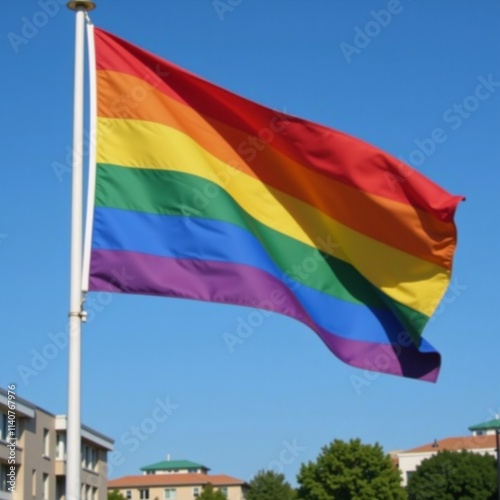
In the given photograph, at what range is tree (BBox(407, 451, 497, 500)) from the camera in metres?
94.7

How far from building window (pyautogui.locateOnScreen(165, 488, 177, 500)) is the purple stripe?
5763 inches

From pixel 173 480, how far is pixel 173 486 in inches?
31.0

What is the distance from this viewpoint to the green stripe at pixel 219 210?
34.5ft

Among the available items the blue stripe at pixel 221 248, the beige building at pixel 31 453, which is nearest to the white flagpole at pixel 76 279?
the blue stripe at pixel 221 248

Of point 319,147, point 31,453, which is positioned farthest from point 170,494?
point 319,147

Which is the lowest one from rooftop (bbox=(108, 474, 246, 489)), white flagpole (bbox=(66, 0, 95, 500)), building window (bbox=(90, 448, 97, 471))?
white flagpole (bbox=(66, 0, 95, 500))

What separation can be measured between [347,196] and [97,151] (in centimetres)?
259

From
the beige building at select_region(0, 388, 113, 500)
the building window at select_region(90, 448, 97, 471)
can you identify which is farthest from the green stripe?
the building window at select_region(90, 448, 97, 471)

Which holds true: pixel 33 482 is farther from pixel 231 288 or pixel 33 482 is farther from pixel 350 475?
pixel 231 288

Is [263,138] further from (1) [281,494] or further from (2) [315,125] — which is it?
(1) [281,494]

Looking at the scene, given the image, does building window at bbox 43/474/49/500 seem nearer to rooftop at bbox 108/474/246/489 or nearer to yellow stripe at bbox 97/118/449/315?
yellow stripe at bbox 97/118/449/315

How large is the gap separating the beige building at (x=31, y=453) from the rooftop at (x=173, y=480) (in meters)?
76.9

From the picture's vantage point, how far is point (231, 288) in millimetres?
10766

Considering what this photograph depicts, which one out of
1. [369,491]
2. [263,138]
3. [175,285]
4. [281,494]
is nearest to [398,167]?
[263,138]
